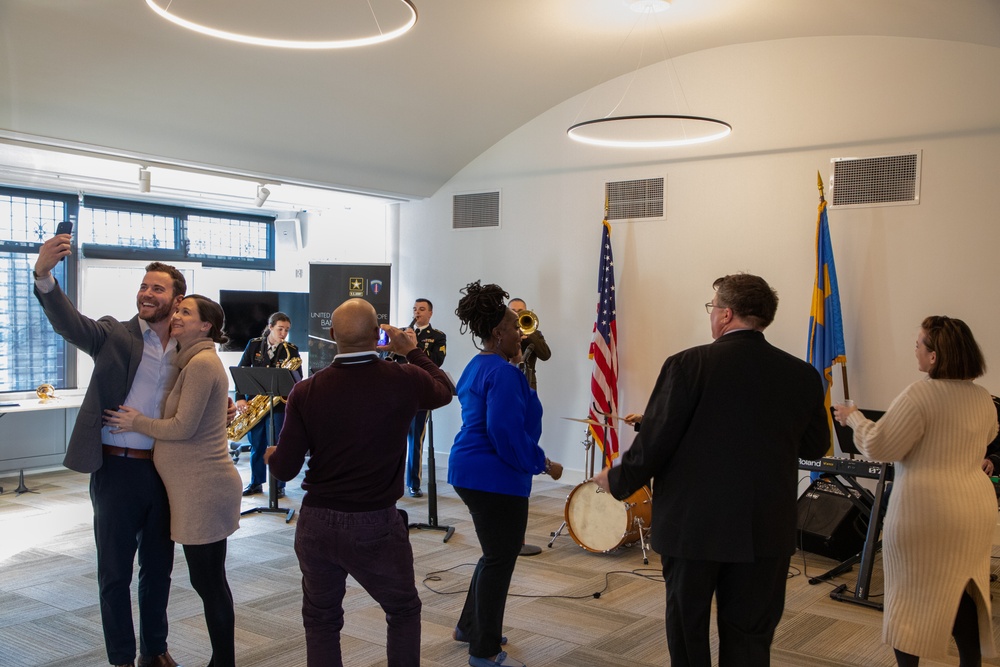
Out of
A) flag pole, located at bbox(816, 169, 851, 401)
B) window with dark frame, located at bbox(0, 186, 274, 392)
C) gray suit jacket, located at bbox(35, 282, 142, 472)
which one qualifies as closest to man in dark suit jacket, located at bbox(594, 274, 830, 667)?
gray suit jacket, located at bbox(35, 282, 142, 472)

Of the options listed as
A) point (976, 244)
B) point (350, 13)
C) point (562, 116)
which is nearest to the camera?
point (350, 13)

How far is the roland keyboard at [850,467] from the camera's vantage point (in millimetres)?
4746

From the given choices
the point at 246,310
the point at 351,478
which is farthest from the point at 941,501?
the point at 246,310

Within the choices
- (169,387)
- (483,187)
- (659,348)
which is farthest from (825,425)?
(483,187)

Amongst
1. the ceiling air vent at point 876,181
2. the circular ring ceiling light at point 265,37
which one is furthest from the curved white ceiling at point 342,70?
the circular ring ceiling light at point 265,37

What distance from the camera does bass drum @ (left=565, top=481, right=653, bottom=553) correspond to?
18.0ft

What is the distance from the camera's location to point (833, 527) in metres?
5.63

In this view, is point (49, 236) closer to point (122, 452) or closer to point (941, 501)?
point (122, 452)

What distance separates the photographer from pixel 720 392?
2541 mm

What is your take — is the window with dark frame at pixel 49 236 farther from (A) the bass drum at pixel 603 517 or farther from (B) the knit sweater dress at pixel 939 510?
(B) the knit sweater dress at pixel 939 510

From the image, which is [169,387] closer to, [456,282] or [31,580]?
[31,580]

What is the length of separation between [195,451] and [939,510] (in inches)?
107

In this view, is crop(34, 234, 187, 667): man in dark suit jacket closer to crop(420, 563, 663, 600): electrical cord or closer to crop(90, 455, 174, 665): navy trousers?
crop(90, 455, 174, 665): navy trousers

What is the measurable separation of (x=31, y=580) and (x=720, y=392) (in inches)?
172
